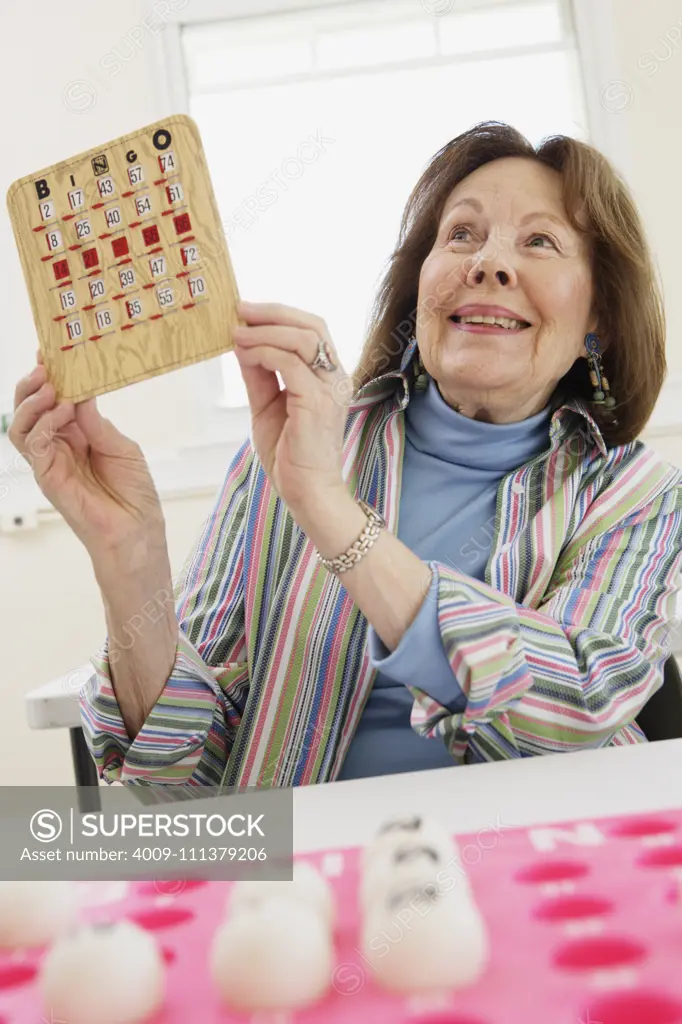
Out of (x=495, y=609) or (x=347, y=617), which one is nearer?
(x=495, y=609)

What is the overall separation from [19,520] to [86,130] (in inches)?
43.2

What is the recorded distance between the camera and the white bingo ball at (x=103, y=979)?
479mm

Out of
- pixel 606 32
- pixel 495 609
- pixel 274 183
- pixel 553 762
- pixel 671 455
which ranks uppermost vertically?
pixel 606 32

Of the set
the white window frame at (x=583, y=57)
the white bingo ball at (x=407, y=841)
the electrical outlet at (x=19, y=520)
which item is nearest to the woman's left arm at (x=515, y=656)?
the white bingo ball at (x=407, y=841)

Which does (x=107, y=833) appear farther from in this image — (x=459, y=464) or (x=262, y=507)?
(x=459, y=464)

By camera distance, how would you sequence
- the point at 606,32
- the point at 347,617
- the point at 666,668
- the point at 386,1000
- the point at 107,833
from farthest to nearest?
the point at 606,32
the point at 666,668
the point at 347,617
the point at 107,833
the point at 386,1000

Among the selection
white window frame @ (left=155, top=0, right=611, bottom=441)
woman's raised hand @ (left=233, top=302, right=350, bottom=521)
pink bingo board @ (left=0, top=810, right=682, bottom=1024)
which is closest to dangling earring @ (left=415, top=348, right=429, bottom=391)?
woman's raised hand @ (left=233, top=302, right=350, bottom=521)

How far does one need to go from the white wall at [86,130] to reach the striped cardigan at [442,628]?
1.69 meters

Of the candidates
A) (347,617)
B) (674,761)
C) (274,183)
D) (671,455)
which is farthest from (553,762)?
(274,183)

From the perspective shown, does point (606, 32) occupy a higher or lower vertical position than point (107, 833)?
higher

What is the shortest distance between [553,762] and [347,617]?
31cm

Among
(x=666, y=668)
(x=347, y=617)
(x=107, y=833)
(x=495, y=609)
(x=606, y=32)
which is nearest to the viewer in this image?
(x=107, y=833)

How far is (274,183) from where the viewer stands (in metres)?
2.84

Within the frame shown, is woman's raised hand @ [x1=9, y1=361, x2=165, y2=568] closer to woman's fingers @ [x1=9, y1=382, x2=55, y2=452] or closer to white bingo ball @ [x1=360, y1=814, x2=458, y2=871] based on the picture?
woman's fingers @ [x1=9, y1=382, x2=55, y2=452]
